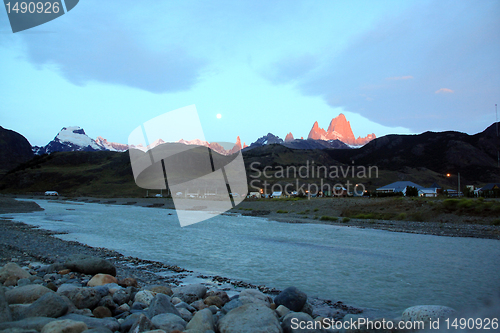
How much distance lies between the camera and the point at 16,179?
449ft

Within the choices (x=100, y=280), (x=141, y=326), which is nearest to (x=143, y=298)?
(x=100, y=280)

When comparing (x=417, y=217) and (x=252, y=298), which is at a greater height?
(x=252, y=298)

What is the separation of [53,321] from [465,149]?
190074mm

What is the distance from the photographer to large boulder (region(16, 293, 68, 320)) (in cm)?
570

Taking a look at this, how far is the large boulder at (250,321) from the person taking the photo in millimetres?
5922

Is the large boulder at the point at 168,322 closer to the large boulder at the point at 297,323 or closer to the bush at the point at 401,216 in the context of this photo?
the large boulder at the point at 297,323

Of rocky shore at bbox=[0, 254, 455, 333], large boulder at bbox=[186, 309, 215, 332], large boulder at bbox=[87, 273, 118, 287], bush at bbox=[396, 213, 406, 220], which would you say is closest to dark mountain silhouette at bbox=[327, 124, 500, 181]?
bush at bbox=[396, 213, 406, 220]

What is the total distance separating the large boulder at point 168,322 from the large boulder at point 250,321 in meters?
0.72

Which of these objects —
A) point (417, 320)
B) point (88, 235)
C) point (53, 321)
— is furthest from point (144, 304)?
point (88, 235)

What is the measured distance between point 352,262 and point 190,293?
962 centimetres

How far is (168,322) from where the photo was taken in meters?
6.05

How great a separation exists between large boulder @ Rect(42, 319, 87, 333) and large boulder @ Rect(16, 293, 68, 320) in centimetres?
90

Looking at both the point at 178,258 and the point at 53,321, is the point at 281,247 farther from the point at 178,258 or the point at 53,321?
the point at 53,321

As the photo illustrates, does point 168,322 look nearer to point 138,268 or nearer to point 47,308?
point 47,308
